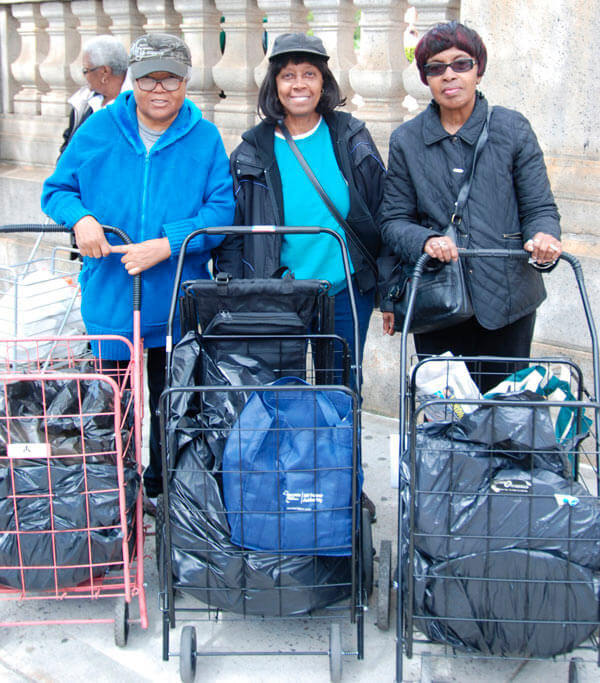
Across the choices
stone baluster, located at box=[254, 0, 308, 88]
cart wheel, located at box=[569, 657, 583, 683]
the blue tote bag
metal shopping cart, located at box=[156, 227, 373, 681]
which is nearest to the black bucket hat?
metal shopping cart, located at box=[156, 227, 373, 681]

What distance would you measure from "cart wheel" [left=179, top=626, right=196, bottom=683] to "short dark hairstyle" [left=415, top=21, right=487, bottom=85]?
216cm

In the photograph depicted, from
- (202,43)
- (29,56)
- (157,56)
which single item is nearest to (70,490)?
(157,56)

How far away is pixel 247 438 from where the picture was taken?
271 cm

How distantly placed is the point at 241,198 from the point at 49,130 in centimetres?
372

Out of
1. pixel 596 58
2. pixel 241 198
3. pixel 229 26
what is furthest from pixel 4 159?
pixel 596 58

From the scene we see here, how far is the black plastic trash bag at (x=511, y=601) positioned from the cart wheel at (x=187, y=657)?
2.60 ft

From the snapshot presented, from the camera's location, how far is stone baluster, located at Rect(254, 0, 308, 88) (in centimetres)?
487

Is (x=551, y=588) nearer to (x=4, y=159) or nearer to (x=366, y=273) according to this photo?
(x=366, y=273)

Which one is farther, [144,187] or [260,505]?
[144,187]

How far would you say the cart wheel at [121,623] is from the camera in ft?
9.84

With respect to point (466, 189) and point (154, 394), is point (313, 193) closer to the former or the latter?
point (466, 189)

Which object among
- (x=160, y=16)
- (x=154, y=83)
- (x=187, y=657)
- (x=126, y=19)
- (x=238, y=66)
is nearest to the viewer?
(x=187, y=657)

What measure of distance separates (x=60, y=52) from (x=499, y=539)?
17.6 ft

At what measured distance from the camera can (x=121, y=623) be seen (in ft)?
9.84
